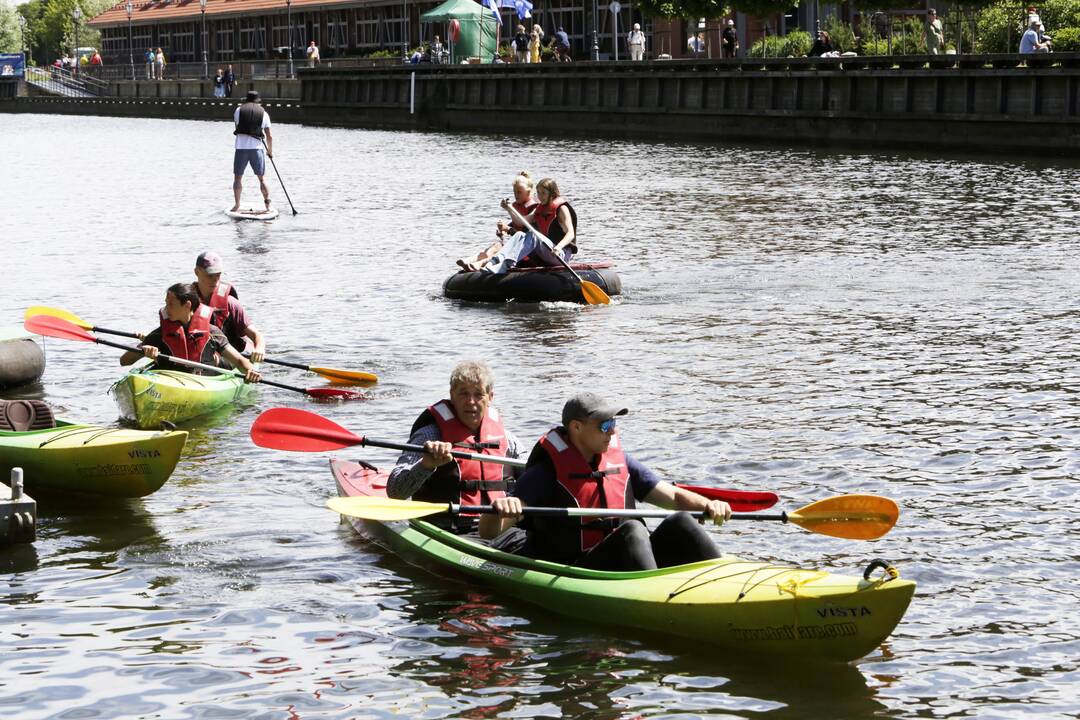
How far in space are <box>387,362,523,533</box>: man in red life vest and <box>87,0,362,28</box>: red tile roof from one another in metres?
68.9

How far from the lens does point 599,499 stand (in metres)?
7.90

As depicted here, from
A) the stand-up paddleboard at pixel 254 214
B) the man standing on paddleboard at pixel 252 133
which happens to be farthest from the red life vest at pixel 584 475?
the stand-up paddleboard at pixel 254 214

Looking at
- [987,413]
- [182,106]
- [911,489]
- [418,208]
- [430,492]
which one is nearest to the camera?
[430,492]

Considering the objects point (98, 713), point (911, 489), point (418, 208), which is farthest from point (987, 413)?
point (418, 208)

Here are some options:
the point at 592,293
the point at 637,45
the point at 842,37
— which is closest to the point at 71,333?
the point at 592,293

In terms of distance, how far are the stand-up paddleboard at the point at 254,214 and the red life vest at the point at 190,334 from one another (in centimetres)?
1603

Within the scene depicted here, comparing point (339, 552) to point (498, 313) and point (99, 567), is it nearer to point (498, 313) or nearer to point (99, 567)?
point (99, 567)

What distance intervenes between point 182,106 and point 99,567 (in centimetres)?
7216

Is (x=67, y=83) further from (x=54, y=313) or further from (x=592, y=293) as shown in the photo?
(x=54, y=313)

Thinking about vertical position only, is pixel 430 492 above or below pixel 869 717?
above

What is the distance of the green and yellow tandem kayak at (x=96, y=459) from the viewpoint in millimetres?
9852

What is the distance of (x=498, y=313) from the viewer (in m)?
18.0

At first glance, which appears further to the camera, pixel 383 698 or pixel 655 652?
pixel 655 652

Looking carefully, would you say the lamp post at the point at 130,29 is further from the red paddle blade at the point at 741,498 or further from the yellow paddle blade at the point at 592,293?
the red paddle blade at the point at 741,498
